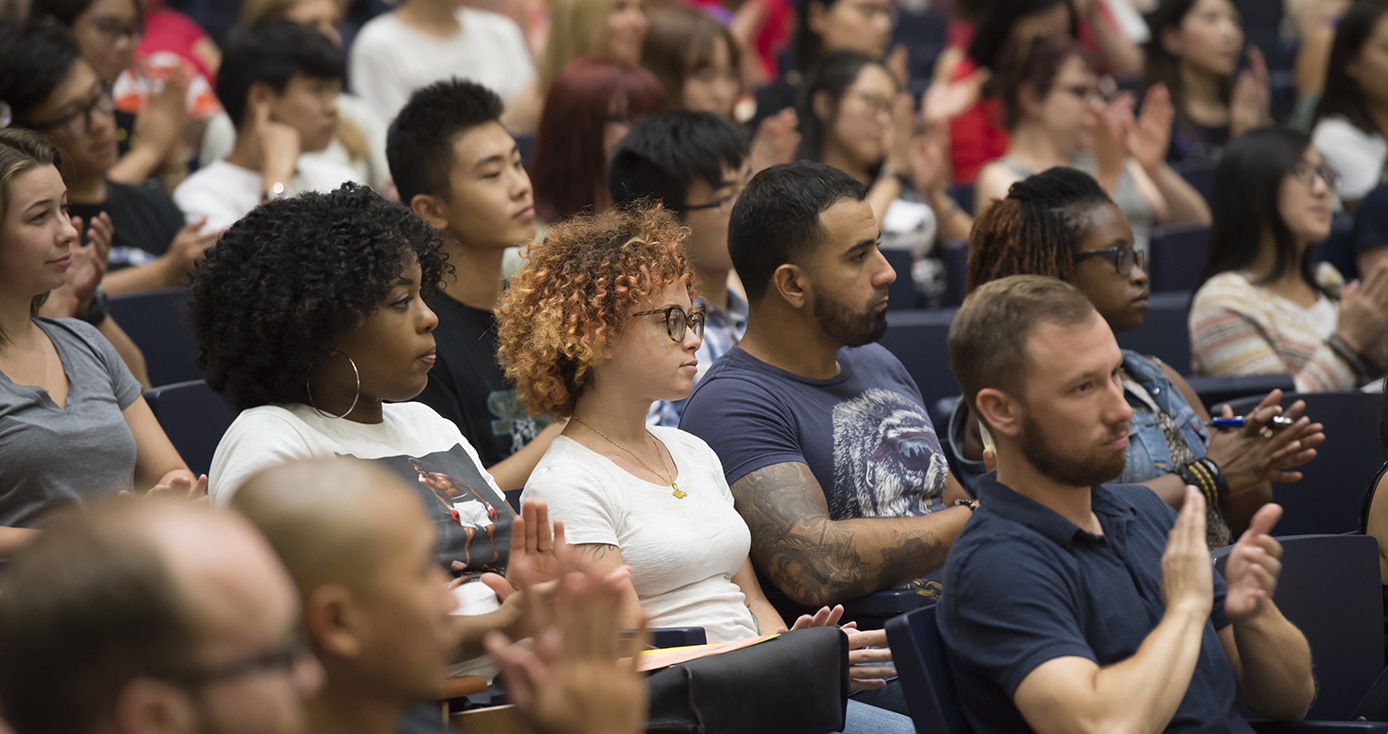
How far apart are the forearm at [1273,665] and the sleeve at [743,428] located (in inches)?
32.3

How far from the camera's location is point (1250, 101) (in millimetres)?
5770

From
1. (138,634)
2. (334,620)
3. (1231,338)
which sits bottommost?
(1231,338)

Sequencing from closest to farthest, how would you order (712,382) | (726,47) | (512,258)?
(712,382)
(512,258)
(726,47)

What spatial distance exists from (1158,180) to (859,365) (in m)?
2.79

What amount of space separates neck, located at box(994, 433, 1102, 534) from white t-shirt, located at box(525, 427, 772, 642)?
1.78ft

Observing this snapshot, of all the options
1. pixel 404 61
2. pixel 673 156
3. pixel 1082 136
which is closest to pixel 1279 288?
pixel 1082 136

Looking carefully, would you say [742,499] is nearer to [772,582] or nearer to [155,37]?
[772,582]

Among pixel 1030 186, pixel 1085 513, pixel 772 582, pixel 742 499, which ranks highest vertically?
pixel 1030 186

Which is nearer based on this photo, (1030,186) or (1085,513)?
(1085,513)

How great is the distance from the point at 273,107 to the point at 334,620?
10.4 ft

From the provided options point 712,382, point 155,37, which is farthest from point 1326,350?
point 155,37

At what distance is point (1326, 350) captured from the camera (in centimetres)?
342

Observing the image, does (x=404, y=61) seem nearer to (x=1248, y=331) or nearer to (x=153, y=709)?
(x=1248, y=331)

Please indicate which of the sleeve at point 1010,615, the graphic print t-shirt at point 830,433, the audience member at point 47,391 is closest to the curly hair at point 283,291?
the audience member at point 47,391
